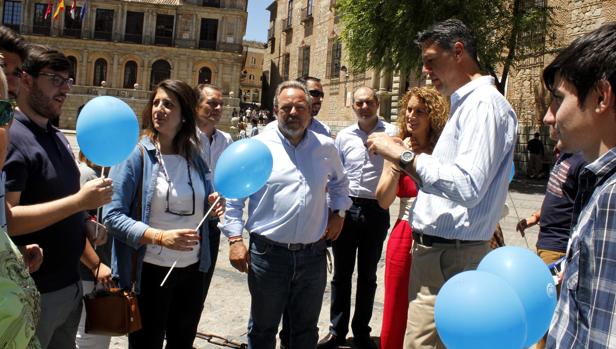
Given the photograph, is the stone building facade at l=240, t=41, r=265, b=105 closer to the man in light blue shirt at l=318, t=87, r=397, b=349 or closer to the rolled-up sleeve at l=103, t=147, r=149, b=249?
the man in light blue shirt at l=318, t=87, r=397, b=349

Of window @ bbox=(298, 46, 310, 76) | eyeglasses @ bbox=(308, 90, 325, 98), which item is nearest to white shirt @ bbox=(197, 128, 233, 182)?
eyeglasses @ bbox=(308, 90, 325, 98)

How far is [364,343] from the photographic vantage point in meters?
4.12

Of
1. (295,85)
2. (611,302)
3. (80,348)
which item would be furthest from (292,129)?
(611,302)

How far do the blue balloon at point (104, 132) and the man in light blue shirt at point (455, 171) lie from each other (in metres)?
1.39

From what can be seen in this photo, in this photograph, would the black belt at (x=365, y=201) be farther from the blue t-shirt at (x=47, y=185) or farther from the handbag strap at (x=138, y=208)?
the blue t-shirt at (x=47, y=185)

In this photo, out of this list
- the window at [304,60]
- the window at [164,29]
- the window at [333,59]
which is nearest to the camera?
the window at [333,59]

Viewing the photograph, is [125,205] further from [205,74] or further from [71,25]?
[71,25]

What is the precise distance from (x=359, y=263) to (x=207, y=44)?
1613 inches

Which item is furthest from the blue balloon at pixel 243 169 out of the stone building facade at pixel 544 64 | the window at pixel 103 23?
the window at pixel 103 23

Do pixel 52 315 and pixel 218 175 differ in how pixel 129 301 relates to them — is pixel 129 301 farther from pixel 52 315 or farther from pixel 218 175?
pixel 218 175

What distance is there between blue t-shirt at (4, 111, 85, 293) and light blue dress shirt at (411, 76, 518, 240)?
1.69m

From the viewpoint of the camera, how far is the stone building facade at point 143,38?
41.8 m

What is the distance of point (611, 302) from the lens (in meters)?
1.16

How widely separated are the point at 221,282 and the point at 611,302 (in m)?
4.72
